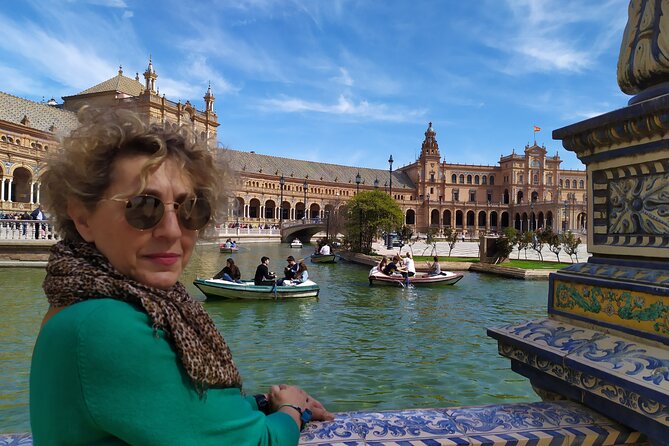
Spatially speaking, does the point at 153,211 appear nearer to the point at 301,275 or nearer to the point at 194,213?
the point at 194,213

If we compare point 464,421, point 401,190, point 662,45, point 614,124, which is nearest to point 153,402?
point 464,421

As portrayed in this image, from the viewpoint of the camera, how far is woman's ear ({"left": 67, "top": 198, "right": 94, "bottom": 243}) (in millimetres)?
1284

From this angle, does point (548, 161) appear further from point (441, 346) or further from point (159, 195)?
point (159, 195)

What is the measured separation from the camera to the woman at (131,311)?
102cm

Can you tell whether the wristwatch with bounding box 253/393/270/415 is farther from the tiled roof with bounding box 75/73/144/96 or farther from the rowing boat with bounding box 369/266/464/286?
the tiled roof with bounding box 75/73/144/96

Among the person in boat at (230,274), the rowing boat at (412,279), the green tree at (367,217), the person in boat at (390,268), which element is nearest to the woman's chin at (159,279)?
the person in boat at (230,274)

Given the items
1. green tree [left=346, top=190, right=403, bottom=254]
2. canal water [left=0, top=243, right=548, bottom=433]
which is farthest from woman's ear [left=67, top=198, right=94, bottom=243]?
green tree [left=346, top=190, right=403, bottom=254]

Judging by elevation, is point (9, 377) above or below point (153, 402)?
below

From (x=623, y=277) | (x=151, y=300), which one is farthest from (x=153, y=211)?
(x=623, y=277)

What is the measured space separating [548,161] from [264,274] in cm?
8558

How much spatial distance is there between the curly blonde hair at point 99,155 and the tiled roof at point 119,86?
226 ft

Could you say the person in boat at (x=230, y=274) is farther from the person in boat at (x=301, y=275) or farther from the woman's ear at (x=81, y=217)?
the woman's ear at (x=81, y=217)

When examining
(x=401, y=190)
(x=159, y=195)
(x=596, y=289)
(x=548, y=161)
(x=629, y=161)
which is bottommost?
(x=596, y=289)

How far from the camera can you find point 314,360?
7.59 meters
